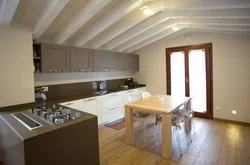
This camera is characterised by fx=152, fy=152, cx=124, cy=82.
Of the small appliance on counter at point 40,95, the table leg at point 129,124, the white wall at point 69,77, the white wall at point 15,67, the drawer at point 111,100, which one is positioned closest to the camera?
the white wall at point 15,67

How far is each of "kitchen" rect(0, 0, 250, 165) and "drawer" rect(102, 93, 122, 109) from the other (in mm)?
26

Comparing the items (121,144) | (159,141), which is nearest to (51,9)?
(121,144)

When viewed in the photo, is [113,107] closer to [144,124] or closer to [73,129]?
[144,124]

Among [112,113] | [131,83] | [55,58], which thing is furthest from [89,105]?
[131,83]

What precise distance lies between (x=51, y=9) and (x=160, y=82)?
3783 mm

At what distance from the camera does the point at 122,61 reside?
4.82m

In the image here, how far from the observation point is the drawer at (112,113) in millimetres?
3941

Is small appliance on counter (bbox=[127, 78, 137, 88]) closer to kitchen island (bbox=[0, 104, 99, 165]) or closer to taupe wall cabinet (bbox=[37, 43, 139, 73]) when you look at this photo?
taupe wall cabinet (bbox=[37, 43, 139, 73])

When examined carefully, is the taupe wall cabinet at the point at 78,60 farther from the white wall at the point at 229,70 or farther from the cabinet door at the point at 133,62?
the white wall at the point at 229,70

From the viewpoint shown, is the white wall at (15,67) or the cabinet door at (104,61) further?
the cabinet door at (104,61)

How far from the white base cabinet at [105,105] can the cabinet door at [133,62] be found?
34.6 inches

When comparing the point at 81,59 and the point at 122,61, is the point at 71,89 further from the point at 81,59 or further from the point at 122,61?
the point at 122,61

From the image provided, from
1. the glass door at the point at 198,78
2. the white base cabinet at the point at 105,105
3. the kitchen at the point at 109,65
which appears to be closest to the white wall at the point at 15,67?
the kitchen at the point at 109,65

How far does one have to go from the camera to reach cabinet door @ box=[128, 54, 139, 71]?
16.7ft
